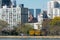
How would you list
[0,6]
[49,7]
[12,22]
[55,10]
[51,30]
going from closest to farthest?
[51,30] → [12,22] → [0,6] → [55,10] → [49,7]

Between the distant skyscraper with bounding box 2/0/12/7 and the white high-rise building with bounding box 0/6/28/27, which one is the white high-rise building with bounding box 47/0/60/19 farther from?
the distant skyscraper with bounding box 2/0/12/7

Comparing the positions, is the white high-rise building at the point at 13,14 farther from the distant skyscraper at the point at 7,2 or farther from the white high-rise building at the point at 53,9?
the white high-rise building at the point at 53,9

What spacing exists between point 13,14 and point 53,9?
8828mm

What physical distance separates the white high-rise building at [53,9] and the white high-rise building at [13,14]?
4838 millimetres

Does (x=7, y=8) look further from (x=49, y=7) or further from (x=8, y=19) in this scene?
(x=49, y=7)

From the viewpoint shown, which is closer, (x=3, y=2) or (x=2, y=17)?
(x=2, y=17)

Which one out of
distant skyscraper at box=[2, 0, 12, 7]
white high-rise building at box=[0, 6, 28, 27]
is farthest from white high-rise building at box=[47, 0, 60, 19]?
distant skyscraper at box=[2, 0, 12, 7]

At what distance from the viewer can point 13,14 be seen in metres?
29.0

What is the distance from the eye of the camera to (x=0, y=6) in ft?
107

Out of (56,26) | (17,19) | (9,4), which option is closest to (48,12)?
(9,4)

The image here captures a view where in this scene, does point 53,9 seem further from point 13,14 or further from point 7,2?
point 13,14

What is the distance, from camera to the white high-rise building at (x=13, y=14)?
2828 centimetres

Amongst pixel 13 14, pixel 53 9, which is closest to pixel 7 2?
pixel 13 14

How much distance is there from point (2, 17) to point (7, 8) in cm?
230
